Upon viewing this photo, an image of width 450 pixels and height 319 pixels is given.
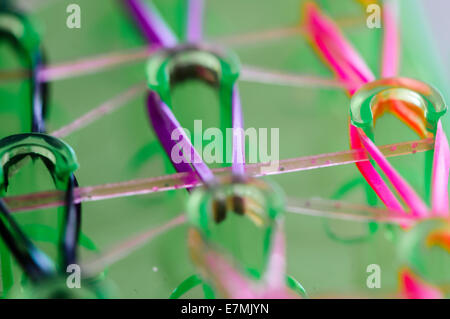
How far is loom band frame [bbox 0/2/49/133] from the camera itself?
106 centimetres

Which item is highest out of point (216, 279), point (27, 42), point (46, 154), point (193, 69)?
point (27, 42)

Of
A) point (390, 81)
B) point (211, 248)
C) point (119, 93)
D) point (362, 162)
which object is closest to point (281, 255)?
point (211, 248)

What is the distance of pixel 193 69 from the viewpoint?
3.40ft

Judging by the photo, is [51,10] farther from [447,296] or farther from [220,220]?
[447,296]

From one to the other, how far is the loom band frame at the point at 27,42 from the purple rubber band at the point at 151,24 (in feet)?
0.56

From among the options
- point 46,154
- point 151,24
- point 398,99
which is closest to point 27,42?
point 151,24

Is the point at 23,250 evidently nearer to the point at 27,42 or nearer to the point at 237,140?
the point at 237,140

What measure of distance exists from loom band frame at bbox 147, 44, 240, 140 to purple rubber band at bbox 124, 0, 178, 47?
64mm

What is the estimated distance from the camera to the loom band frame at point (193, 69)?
985mm

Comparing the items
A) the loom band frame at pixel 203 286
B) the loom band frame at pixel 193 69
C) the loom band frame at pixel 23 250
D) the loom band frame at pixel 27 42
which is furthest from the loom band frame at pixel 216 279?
the loom band frame at pixel 27 42

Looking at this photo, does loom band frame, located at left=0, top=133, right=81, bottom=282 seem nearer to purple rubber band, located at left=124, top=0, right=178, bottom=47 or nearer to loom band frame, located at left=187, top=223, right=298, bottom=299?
loom band frame, located at left=187, top=223, right=298, bottom=299

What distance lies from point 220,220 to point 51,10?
0.66 metres

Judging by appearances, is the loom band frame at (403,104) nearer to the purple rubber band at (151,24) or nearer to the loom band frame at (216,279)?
the loom band frame at (216,279)

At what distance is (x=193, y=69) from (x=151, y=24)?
0.17 m
